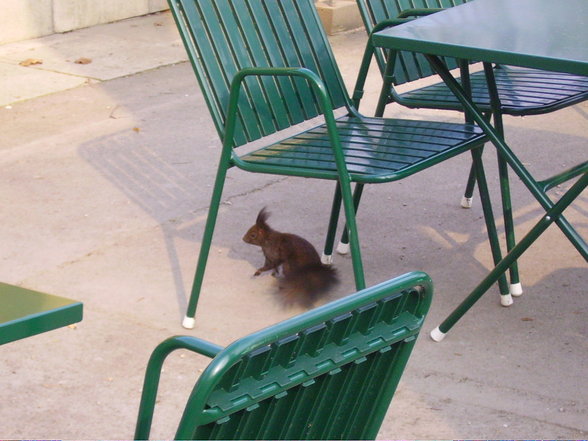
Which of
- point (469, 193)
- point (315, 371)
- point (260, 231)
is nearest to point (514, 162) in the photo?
point (260, 231)

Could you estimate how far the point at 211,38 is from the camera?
3961 millimetres

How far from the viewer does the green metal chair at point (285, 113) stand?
3652 millimetres

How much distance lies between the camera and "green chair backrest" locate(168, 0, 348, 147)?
12.8ft

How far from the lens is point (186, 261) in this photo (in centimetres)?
457

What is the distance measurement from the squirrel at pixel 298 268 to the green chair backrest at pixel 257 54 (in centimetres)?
47

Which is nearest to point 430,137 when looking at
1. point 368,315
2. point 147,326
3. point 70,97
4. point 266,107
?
point 266,107

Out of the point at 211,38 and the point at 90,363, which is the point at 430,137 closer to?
the point at 211,38

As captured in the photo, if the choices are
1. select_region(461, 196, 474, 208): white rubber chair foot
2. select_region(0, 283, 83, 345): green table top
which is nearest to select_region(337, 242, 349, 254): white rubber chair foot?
select_region(461, 196, 474, 208): white rubber chair foot

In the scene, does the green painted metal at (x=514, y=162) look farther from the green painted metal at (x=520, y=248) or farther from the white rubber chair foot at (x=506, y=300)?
the white rubber chair foot at (x=506, y=300)

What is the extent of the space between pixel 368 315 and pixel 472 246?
3177mm

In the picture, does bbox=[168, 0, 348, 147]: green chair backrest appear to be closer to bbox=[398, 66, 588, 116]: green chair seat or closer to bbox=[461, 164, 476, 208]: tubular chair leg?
bbox=[398, 66, 588, 116]: green chair seat

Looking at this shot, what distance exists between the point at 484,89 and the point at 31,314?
337 cm

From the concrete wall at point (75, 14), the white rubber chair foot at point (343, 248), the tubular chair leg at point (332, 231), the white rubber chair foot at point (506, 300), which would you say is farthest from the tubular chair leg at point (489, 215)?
the concrete wall at point (75, 14)

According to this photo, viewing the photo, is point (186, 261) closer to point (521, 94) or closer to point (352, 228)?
point (352, 228)
